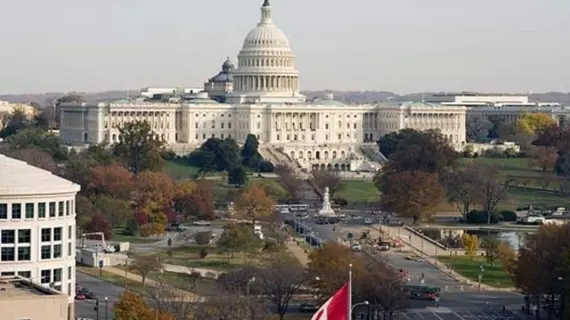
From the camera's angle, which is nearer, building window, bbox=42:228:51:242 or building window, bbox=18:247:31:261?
building window, bbox=18:247:31:261

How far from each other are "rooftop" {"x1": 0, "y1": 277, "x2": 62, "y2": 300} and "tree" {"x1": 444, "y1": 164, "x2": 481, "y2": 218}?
6630 centimetres

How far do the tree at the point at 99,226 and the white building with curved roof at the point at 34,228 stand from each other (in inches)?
1216

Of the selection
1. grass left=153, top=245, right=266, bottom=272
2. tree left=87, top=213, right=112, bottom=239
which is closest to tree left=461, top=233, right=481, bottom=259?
grass left=153, top=245, right=266, bottom=272

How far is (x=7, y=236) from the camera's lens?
173 ft

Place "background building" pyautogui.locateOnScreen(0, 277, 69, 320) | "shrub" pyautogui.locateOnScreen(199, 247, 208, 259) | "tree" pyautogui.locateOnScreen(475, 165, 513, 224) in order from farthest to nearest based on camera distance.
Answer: "tree" pyautogui.locateOnScreen(475, 165, 513, 224) → "shrub" pyautogui.locateOnScreen(199, 247, 208, 259) → "background building" pyautogui.locateOnScreen(0, 277, 69, 320)

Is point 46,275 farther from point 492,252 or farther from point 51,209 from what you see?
point 492,252

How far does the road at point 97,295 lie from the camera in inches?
2275

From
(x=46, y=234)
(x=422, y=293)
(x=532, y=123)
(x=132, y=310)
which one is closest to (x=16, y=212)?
(x=46, y=234)

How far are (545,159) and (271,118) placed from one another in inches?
1650

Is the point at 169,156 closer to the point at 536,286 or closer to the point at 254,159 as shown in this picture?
the point at 254,159

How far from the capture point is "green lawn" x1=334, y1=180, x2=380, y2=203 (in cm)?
12144

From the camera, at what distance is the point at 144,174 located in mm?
103438

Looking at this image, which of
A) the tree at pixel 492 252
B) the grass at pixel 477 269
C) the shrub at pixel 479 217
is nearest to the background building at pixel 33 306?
the grass at pixel 477 269

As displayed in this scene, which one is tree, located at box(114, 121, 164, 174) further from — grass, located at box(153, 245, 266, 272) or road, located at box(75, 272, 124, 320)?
road, located at box(75, 272, 124, 320)
